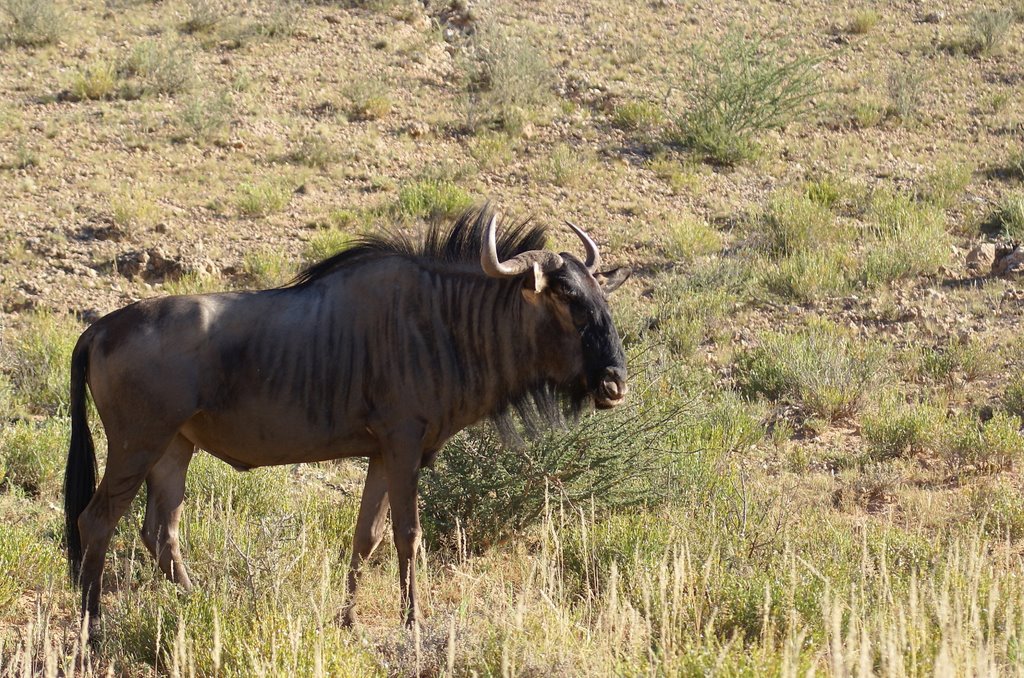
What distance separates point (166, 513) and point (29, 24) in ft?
43.5

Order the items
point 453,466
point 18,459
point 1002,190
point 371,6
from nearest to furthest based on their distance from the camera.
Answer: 1. point 453,466
2. point 18,459
3. point 1002,190
4. point 371,6

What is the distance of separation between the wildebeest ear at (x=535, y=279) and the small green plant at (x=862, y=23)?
1734 cm

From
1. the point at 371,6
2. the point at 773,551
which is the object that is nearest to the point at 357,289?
the point at 773,551

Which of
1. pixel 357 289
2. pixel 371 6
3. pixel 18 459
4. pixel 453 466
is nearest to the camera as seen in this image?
pixel 357 289

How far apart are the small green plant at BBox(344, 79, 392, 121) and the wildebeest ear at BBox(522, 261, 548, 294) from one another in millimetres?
11012

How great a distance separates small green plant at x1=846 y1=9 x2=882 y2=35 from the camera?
2067 cm

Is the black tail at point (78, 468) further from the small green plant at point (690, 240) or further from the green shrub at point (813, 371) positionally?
the small green plant at point (690, 240)

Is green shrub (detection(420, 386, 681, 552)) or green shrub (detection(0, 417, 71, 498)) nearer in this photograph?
green shrub (detection(420, 386, 681, 552))

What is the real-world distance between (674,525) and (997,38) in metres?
17.1

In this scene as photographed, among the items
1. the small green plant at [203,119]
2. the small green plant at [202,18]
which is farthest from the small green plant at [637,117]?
the small green plant at [202,18]

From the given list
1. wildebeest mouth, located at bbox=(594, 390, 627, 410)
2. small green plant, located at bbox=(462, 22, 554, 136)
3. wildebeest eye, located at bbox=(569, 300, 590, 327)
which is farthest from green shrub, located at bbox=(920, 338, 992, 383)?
small green plant, located at bbox=(462, 22, 554, 136)

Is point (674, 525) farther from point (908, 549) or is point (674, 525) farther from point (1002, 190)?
point (1002, 190)

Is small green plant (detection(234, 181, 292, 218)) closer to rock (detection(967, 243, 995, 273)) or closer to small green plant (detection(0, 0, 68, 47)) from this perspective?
small green plant (detection(0, 0, 68, 47))

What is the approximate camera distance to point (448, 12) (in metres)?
19.9
